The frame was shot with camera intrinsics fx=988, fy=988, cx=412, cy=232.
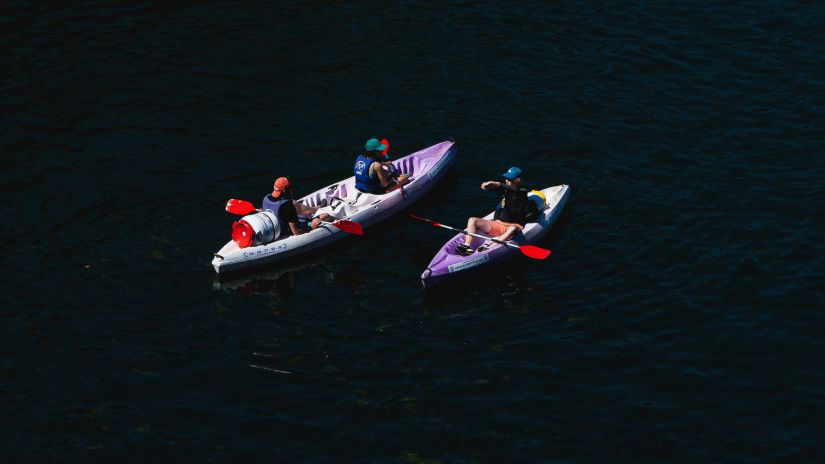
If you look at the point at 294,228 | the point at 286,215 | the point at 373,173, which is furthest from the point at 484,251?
the point at 286,215

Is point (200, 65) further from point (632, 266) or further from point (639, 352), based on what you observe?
point (639, 352)

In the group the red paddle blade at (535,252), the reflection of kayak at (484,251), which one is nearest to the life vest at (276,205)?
the reflection of kayak at (484,251)

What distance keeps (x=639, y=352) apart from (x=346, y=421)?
21.2 feet

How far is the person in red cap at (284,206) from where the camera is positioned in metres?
24.8

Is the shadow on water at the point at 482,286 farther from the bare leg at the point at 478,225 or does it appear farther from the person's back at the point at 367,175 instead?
the person's back at the point at 367,175

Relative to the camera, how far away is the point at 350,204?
2658cm

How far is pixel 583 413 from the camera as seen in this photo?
1930cm

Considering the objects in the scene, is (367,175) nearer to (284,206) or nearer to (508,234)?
(284,206)

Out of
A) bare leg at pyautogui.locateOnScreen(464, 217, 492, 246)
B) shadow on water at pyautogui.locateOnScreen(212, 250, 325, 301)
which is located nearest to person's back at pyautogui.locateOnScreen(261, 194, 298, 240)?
shadow on water at pyautogui.locateOnScreen(212, 250, 325, 301)

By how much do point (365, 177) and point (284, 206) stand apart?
2.78m

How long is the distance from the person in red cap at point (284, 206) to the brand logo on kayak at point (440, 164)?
14.6ft

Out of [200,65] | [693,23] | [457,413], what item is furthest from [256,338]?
[693,23]

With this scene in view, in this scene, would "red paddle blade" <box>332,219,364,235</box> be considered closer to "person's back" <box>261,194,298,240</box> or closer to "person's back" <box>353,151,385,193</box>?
"person's back" <box>261,194,298,240</box>

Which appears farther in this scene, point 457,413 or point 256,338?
point 256,338
